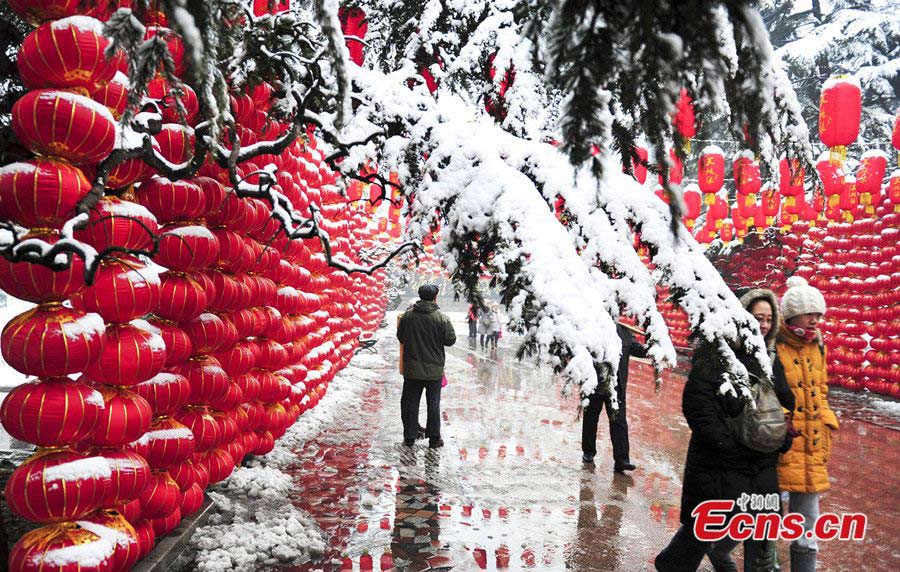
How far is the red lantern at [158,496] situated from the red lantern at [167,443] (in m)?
0.09

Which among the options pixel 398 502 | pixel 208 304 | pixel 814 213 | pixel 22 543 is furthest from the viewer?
pixel 814 213

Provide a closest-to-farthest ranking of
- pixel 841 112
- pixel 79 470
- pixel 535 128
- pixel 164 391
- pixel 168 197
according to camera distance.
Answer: pixel 79 470 < pixel 164 391 < pixel 168 197 < pixel 535 128 < pixel 841 112

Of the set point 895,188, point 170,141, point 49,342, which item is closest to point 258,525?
point 49,342

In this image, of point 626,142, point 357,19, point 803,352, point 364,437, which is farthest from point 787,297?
point 364,437

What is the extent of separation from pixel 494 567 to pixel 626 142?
3.48m

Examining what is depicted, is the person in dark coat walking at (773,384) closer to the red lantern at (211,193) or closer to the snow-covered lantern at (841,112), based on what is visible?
the red lantern at (211,193)

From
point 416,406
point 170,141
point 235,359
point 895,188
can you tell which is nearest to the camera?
point 170,141

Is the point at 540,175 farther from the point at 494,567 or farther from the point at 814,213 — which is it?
the point at 814,213

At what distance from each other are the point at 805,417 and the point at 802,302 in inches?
29.0

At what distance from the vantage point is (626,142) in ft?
5.74

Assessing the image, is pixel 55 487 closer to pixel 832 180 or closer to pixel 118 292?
pixel 118 292

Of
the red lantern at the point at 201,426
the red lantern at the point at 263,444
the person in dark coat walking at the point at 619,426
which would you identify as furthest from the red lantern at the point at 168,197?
the person in dark coat walking at the point at 619,426

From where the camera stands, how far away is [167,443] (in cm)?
385

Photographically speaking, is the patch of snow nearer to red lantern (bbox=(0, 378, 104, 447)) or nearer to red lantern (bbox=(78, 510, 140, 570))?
red lantern (bbox=(0, 378, 104, 447))
